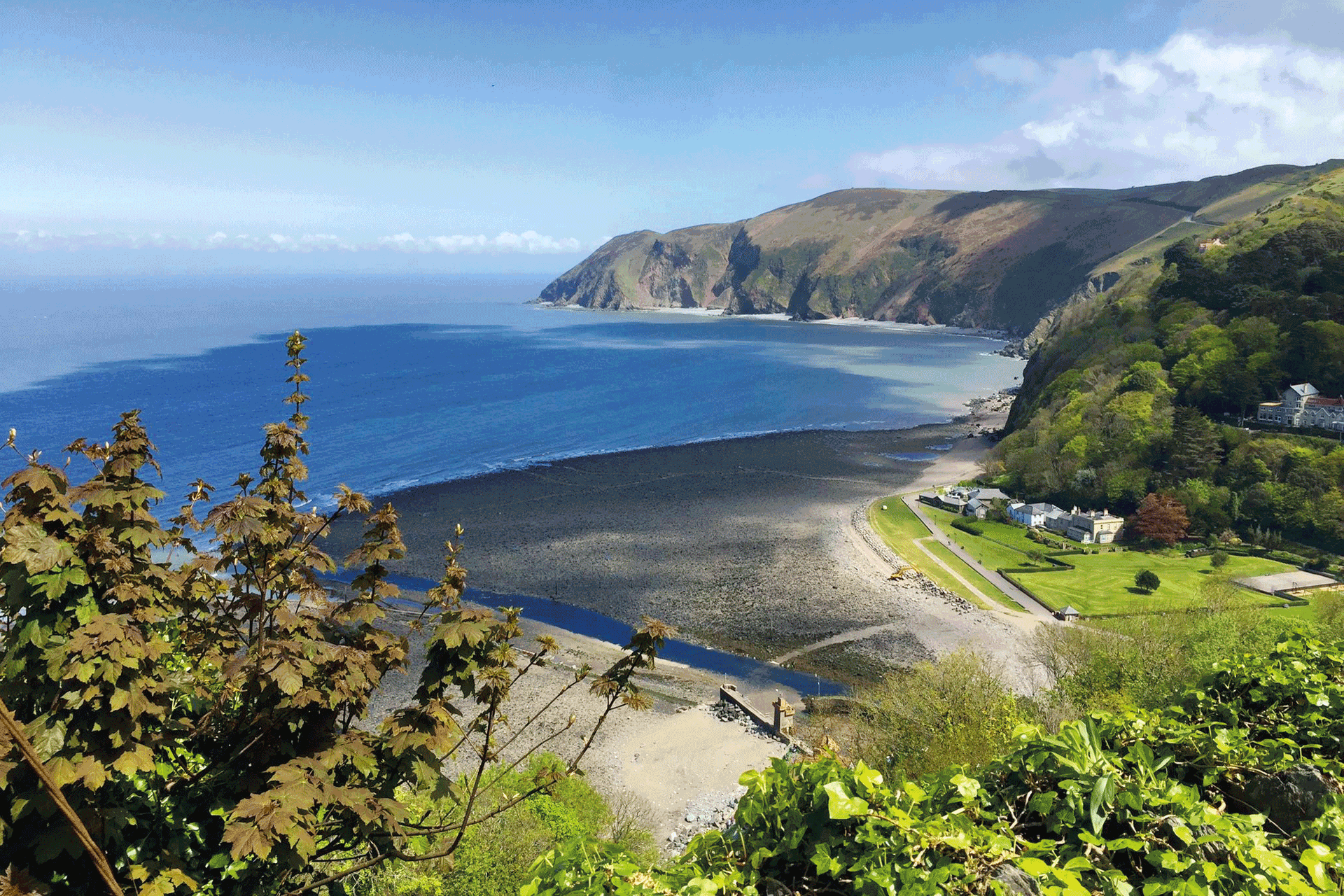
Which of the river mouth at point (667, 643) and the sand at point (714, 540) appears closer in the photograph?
the river mouth at point (667, 643)

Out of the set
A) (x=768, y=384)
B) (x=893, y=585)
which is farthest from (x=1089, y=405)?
(x=768, y=384)

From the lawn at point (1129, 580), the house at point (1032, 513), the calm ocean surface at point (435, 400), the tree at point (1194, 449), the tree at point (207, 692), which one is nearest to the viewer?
the tree at point (207, 692)

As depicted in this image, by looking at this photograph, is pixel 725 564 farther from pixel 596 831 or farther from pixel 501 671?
pixel 501 671

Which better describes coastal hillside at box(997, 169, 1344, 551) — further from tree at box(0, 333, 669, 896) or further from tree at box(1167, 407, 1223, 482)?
tree at box(0, 333, 669, 896)

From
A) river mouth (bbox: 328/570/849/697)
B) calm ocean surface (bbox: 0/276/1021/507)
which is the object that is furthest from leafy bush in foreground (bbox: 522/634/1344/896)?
calm ocean surface (bbox: 0/276/1021/507)

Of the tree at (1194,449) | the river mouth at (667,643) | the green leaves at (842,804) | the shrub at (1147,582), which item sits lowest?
the river mouth at (667,643)

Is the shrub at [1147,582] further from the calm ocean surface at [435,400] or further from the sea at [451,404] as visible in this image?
the calm ocean surface at [435,400]

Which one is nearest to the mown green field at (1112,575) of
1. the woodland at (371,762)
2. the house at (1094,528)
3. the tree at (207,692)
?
the house at (1094,528)
